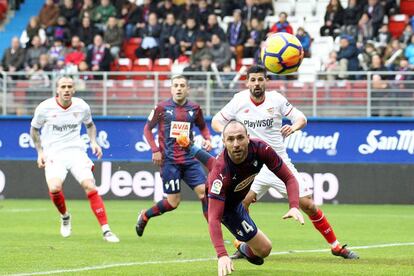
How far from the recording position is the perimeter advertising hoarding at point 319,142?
22656 mm

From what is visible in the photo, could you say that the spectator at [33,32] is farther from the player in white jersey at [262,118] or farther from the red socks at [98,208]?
the player in white jersey at [262,118]

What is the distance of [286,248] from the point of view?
42.1 ft

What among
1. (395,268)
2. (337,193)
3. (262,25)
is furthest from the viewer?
(262,25)

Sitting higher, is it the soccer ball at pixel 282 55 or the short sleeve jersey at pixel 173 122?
the soccer ball at pixel 282 55

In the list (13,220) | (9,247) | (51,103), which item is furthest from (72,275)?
(13,220)

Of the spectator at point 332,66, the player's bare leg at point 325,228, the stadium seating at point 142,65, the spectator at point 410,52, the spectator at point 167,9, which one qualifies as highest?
the spectator at point 167,9

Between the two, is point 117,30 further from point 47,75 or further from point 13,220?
point 13,220

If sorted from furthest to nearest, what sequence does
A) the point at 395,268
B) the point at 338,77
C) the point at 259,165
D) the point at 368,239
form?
the point at 338,77, the point at 368,239, the point at 395,268, the point at 259,165

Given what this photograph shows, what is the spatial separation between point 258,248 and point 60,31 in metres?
18.5

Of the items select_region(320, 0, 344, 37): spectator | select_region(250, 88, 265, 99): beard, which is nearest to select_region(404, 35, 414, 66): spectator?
select_region(320, 0, 344, 37): spectator

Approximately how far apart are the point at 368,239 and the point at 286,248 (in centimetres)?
182

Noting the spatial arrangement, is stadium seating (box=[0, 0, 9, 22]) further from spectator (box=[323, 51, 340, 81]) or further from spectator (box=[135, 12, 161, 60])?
spectator (box=[323, 51, 340, 81])

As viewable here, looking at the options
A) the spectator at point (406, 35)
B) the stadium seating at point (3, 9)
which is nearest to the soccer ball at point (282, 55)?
the spectator at point (406, 35)

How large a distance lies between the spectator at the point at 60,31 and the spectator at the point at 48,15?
1.94ft
